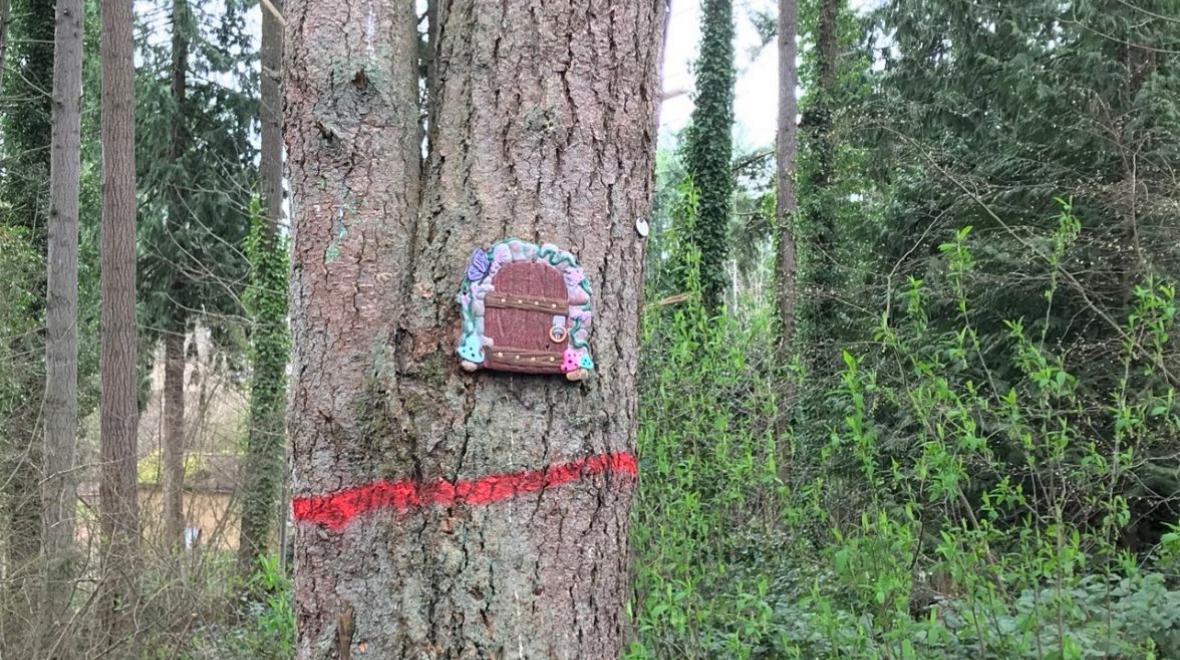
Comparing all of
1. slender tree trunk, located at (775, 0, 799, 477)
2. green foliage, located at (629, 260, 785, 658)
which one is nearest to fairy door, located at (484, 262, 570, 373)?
green foliage, located at (629, 260, 785, 658)

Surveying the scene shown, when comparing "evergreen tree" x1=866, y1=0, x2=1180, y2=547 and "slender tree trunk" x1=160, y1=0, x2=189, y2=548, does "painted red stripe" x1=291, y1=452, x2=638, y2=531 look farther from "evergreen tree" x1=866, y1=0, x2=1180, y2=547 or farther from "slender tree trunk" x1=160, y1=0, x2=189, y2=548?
"slender tree trunk" x1=160, y1=0, x2=189, y2=548

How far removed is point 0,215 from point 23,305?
1.68m

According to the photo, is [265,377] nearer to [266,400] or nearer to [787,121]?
[266,400]

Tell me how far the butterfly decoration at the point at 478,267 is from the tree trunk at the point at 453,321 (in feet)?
0.11

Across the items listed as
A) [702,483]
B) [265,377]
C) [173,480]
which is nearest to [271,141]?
[265,377]

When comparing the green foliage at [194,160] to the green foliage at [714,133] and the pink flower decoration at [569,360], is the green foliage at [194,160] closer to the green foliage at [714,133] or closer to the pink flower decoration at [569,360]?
the green foliage at [714,133]

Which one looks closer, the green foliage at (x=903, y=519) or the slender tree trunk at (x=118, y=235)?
the green foliage at (x=903, y=519)

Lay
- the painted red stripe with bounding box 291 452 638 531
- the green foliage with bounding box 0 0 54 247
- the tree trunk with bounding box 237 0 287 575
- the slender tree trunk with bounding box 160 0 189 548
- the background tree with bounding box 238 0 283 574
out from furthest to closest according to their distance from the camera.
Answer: the slender tree trunk with bounding box 160 0 189 548, the green foliage with bounding box 0 0 54 247, the background tree with bounding box 238 0 283 574, the tree trunk with bounding box 237 0 287 575, the painted red stripe with bounding box 291 452 638 531

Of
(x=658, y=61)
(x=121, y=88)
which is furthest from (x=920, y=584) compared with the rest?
(x=121, y=88)

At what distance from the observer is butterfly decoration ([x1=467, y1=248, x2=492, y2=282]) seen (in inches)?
60.2

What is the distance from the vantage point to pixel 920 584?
421cm

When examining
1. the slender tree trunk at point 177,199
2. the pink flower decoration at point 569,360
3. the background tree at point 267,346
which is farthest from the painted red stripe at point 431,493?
the slender tree trunk at point 177,199

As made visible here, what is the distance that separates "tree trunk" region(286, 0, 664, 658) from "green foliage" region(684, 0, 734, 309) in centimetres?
1535

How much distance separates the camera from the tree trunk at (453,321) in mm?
1483
